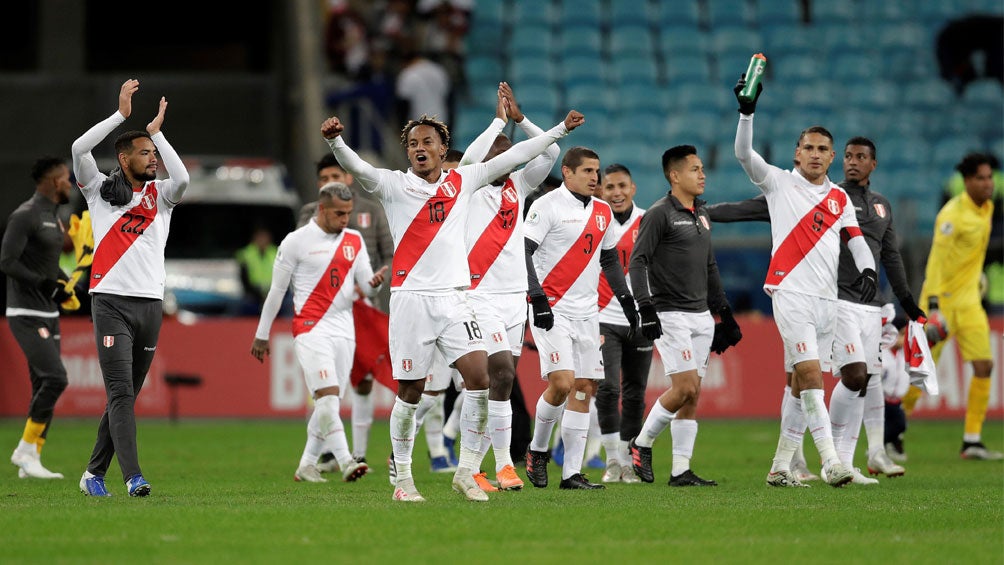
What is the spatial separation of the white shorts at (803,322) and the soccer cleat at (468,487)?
2.67 m

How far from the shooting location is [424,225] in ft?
32.8

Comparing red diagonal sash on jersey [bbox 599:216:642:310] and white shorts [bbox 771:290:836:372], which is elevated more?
red diagonal sash on jersey [bbox 599:216:642:310]

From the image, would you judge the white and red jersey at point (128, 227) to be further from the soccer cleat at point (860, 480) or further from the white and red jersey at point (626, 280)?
the soccer cleat at point (860, 480)

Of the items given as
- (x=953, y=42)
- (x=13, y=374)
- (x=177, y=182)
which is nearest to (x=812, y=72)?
(x=953, y=42)

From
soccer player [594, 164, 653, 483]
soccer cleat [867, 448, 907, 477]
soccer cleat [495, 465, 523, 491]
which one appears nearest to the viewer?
soccer cleat [495, 465, 523, 491]

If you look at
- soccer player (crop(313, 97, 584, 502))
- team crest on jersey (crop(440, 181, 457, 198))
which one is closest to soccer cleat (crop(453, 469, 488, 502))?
soccer player (crop(313, 97, 584, 502))

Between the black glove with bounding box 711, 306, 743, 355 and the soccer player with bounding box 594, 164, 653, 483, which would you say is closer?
the black glove with bounding box 711, 306, 743, 355

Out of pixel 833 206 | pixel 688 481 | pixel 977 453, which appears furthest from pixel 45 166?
pixel 977 453

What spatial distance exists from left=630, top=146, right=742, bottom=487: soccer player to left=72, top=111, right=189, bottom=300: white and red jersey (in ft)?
11.2

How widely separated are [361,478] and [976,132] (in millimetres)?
16394

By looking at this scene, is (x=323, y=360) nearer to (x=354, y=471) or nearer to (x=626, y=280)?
(x=354, y=471)

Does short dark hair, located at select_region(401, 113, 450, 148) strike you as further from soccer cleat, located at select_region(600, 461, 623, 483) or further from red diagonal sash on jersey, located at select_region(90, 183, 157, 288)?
soccer cleat, located at select_region(600, 461, 623, 483)

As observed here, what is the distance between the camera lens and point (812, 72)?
87.0ft

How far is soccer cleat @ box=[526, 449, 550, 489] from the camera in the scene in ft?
37.8
